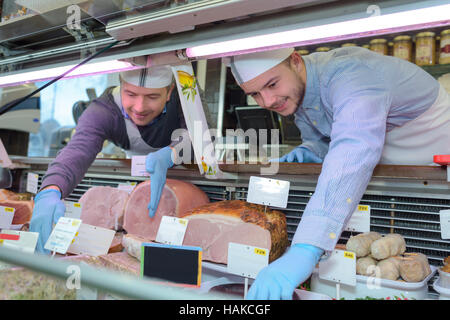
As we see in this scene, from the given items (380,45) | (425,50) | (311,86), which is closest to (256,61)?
(311,86)

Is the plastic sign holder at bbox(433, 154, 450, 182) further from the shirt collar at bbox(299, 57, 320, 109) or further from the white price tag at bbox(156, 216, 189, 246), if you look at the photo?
the white price tag at bbox(156, 216, 189, 246)

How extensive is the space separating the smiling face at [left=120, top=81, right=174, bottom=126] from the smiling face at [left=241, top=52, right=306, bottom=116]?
1.97 feet

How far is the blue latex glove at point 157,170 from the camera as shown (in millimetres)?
2211

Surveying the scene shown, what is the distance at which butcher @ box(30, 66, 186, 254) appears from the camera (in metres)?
2.19

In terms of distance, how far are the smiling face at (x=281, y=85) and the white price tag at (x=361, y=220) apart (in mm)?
642

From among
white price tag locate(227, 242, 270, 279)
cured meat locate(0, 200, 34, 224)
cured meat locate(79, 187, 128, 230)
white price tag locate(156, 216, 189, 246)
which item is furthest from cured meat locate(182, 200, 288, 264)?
cured meat locate(0, 200, 34, 224)

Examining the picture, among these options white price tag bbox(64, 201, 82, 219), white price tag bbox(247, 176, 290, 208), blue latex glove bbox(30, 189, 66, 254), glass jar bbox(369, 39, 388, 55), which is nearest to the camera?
white price tag bbox(247, 176, 290, 208)

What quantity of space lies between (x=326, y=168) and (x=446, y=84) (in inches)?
105

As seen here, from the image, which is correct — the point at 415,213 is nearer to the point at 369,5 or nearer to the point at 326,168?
the point at 326,168

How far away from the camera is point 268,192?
180cm

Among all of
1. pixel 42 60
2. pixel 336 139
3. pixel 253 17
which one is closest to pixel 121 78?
pixel 42 60

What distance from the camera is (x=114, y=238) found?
2.14 meters

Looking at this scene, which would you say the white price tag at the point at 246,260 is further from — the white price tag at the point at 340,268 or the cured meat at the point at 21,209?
the cured meat at the point at 21,209

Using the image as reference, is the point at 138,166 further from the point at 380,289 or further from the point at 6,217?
the point at 380,289
